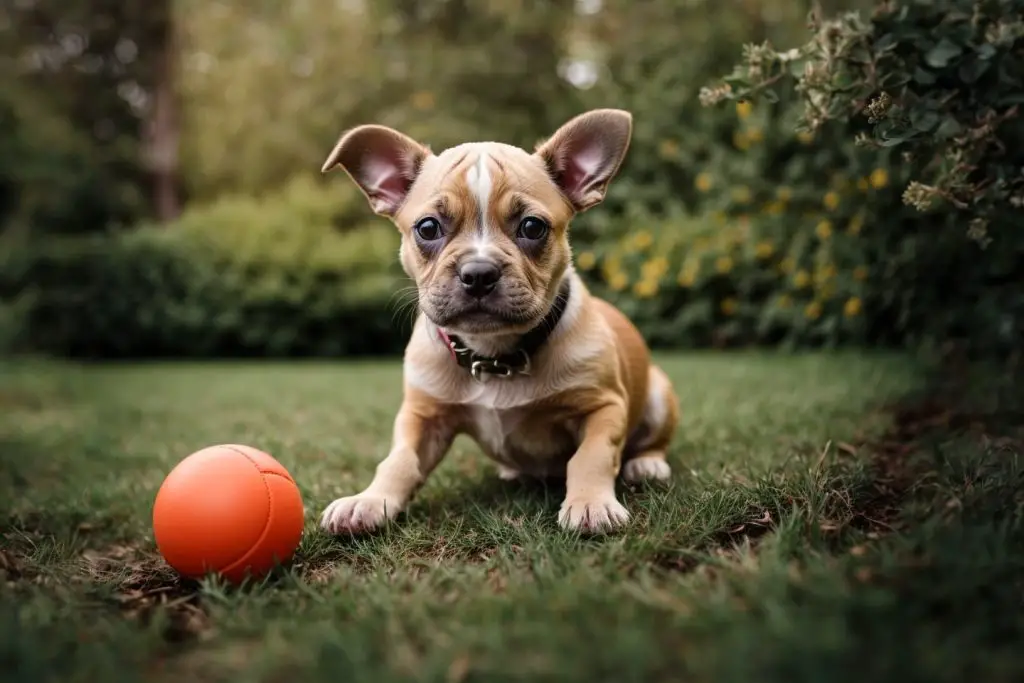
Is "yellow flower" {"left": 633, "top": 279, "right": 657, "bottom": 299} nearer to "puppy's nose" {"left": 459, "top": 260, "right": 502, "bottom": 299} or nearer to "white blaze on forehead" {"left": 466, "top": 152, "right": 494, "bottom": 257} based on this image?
"white blaze on forehead" {"left": 466, "top": 152, "right": 494, "bottom": 257}

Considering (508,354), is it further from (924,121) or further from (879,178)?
(879,178)

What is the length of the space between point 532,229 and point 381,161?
31.7 inches

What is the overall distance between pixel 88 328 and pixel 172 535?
37.0 ft

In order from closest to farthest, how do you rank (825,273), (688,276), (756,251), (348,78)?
(825,273)
(756,251)
(688,276)
(348,78)

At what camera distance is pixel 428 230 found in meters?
3.19

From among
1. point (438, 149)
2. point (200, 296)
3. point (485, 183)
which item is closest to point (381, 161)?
point (485, 183)

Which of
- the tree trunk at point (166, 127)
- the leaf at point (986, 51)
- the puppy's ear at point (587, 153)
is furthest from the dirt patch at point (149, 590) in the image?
the tree trunk at point (166, 127)

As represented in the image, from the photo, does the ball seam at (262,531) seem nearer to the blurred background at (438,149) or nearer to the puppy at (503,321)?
the puppy at (503,321)

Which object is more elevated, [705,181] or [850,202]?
[850,202]

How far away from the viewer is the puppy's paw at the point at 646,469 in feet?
11.5

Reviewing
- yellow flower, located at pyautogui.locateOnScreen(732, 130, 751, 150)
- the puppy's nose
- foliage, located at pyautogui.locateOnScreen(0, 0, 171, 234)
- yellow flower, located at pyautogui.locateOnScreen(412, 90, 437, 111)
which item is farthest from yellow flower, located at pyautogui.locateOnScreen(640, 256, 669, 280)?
foliage, located at pyautogui.locateOnScreen(0, 0, 171, 234)

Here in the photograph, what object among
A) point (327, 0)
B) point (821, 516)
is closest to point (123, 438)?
point (821, 516)

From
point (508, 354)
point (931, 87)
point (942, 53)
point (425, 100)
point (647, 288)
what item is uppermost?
point (425, 100)

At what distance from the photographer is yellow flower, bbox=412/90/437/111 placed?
1327 centimetres
